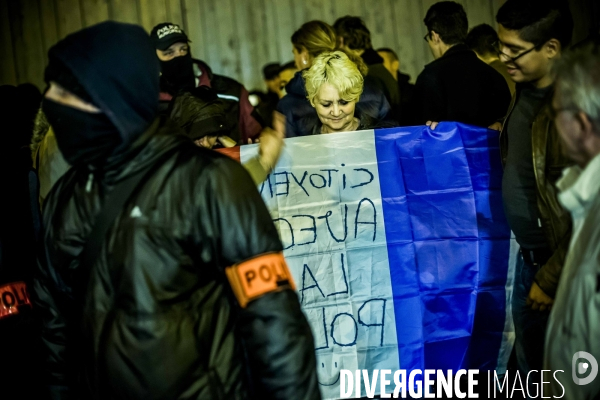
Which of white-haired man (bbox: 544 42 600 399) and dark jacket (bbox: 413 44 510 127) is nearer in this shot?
white-haired man (bbox: 544 42 600 399)

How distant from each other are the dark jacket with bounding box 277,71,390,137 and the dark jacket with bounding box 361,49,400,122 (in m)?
0.81

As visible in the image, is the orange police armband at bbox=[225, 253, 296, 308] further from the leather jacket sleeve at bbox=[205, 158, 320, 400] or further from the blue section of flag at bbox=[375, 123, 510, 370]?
the blue section of flag at bbox=[375, 123, 510, 370]

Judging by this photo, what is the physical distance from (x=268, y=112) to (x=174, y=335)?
559cm

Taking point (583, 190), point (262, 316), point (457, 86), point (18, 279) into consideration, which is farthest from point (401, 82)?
point (262, 316)

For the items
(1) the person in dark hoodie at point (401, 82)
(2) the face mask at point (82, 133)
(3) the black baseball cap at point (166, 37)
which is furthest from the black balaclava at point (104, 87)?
(1) the person in dark hoodie at point (401, 82)

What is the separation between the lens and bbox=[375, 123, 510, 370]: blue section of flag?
4148 millimetres

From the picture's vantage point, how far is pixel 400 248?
4.19 metres

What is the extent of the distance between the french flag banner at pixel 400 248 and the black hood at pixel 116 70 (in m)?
2.11

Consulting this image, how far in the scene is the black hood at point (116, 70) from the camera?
2129mm

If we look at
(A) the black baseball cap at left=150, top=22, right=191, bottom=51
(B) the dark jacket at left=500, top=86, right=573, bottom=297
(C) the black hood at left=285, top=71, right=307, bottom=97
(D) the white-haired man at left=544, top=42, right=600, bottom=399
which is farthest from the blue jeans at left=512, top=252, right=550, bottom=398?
(A) the black baseball cap at left=150, top=22, right=191, bottom=51

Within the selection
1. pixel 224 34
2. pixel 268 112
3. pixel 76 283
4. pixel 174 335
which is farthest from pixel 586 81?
pixel 224 34

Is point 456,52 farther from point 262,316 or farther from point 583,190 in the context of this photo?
point 262,316

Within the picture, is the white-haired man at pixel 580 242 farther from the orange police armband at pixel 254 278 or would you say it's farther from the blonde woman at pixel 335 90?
the blonde woman at pixel 335 90

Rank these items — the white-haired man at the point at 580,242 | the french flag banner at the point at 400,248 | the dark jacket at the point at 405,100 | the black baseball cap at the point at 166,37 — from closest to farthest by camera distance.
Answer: the white-haired man at the point at 580,242
the french flag banner at the point at 400,248
the black baseball cap at the point at 166,37
the dark jacket at the point at 405,100
